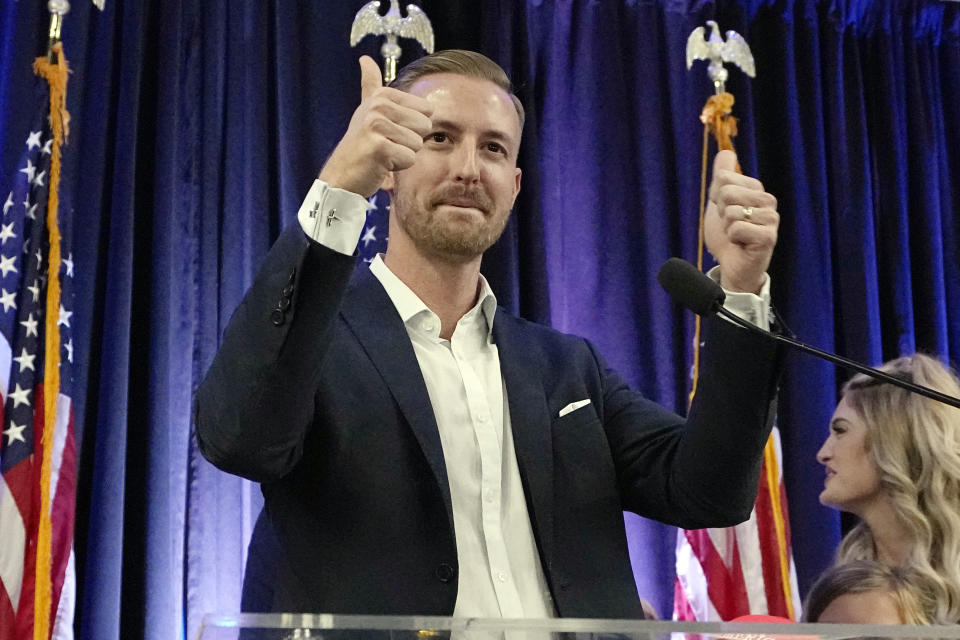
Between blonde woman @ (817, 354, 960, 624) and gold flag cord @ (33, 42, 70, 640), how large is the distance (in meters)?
1.82

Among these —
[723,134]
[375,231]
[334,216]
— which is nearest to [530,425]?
[334,216]

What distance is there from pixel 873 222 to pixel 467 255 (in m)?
2.37

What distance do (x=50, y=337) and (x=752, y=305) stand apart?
A: 5.72ft

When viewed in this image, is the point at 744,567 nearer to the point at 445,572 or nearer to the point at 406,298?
the point at 406,298

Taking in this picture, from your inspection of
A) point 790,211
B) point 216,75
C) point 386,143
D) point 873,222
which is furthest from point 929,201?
point 386,143

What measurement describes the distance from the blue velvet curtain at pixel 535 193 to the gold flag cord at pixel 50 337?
0.44 ft

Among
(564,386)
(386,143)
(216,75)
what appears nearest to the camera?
(386,143)

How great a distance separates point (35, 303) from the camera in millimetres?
2748

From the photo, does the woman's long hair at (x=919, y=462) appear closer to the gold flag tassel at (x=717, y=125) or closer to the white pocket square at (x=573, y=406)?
the gold flag tassel at (x=717, y=125)

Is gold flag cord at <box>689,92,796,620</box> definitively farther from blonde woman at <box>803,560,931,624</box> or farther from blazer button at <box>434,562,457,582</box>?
blazer button at <box>434,562,457,582</box>

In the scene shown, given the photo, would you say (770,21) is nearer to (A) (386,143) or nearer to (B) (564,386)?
(B) (564,386)

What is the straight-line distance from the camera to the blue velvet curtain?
2.88 m

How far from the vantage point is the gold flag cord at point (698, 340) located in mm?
3254

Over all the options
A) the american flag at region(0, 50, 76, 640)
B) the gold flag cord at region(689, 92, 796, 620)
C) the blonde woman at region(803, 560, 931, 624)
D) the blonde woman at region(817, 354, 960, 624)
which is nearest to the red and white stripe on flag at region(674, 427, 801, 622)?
the gold flag cord at region(689, 92, 796, 620)
